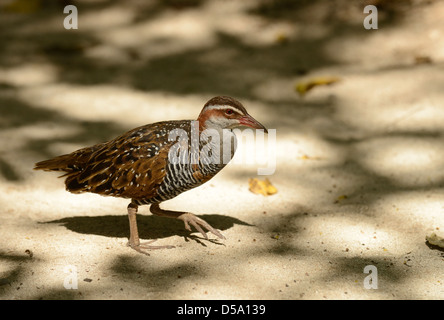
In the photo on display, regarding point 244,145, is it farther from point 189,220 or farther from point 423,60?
point 423,60

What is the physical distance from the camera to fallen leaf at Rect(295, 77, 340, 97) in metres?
8.46

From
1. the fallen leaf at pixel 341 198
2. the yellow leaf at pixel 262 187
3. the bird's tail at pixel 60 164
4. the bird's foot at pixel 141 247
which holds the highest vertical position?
the bird's tail at pixel 60 164

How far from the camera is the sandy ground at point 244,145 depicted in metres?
4.90

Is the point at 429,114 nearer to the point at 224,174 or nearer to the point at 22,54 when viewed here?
the point at 224,174

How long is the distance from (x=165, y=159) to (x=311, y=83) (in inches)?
155

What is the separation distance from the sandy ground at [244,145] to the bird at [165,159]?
496 millimetres

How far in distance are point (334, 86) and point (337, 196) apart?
2.54m

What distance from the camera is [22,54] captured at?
9.52 metres

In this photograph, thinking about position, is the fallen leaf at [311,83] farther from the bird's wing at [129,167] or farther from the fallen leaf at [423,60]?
the bird's wing at [129,167]

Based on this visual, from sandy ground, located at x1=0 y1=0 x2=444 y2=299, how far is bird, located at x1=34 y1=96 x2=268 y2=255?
19.5 inches

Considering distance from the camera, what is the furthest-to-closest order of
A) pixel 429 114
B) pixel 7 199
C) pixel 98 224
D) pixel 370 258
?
pixel 429 114 → pixel 7 199 → pixel 98 224 → pixel 370 258

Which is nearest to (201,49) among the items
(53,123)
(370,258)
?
(53,123)

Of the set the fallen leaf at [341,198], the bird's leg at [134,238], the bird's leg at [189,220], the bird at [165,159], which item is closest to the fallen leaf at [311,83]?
the fallen leaf at [341,198]

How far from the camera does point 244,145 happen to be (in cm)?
757
